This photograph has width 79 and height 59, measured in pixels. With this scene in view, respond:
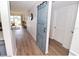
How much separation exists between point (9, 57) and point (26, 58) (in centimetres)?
31

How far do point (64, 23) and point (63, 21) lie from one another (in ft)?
0.40

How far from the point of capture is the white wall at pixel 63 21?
2.69m

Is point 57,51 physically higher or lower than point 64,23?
lower

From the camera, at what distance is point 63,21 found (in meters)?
3.37

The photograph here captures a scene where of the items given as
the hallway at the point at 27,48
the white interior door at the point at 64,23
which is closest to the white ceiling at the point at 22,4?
the white interior door at the point at 64,23

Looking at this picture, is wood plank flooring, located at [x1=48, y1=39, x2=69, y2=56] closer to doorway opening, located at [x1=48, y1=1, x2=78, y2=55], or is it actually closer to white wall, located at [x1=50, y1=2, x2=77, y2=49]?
doorway opening, located at [x1=48, y1=1, x2=78, y2=55]

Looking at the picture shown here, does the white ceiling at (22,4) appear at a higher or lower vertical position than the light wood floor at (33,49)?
higher

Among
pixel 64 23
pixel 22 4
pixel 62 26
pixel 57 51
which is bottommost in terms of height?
pixel 57 51

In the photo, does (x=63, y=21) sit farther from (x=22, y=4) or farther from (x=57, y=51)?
(x=22, y=4)

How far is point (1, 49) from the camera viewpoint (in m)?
1.38

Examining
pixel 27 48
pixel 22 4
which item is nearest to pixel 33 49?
pixel 27 48

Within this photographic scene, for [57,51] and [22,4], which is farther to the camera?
[22,4]

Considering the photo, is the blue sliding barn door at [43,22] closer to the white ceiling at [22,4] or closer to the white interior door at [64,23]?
the white ceiling at [22,4]

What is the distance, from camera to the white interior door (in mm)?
2666
